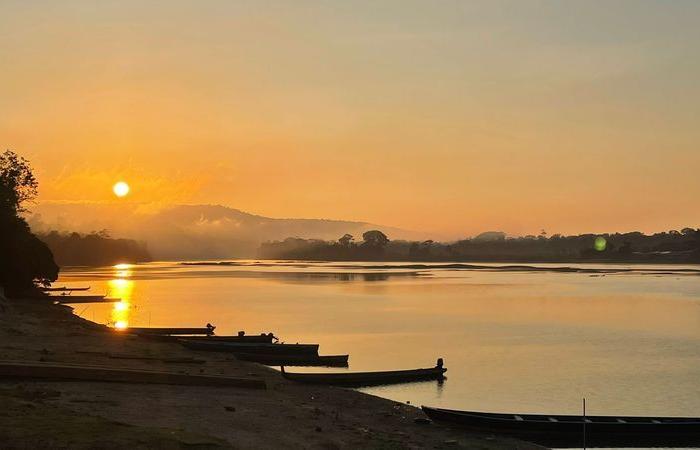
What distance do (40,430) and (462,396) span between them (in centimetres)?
2931

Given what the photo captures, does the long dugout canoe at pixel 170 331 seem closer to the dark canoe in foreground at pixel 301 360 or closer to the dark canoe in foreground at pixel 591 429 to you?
the dark canoe in foreground at pixel 301 360

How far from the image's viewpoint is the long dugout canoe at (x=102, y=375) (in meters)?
27.6

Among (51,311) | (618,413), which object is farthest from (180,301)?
(618,413)

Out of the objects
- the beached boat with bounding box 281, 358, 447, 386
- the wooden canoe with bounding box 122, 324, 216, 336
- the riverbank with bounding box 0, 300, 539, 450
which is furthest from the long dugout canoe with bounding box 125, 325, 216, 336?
the beached boat with bounding box 281, 358, 447, 386

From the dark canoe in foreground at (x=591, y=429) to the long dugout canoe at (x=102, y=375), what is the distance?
948cm

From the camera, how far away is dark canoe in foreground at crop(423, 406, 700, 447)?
101ft

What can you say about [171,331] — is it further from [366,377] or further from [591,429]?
[591,429]

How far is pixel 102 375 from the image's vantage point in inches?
1165

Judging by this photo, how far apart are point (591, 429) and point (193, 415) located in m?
18.0

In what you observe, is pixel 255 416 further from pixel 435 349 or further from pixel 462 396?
pixel 435 349

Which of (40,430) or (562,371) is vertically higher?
(40,430)

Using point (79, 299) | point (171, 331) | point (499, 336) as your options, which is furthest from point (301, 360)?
point (79, 299)

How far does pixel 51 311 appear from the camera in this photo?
71438 millimetres

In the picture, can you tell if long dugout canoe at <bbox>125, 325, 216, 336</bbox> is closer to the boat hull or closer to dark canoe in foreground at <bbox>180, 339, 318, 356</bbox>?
dark canoe in foreground at <bbox>180, 339, 318, 356</bbox>
